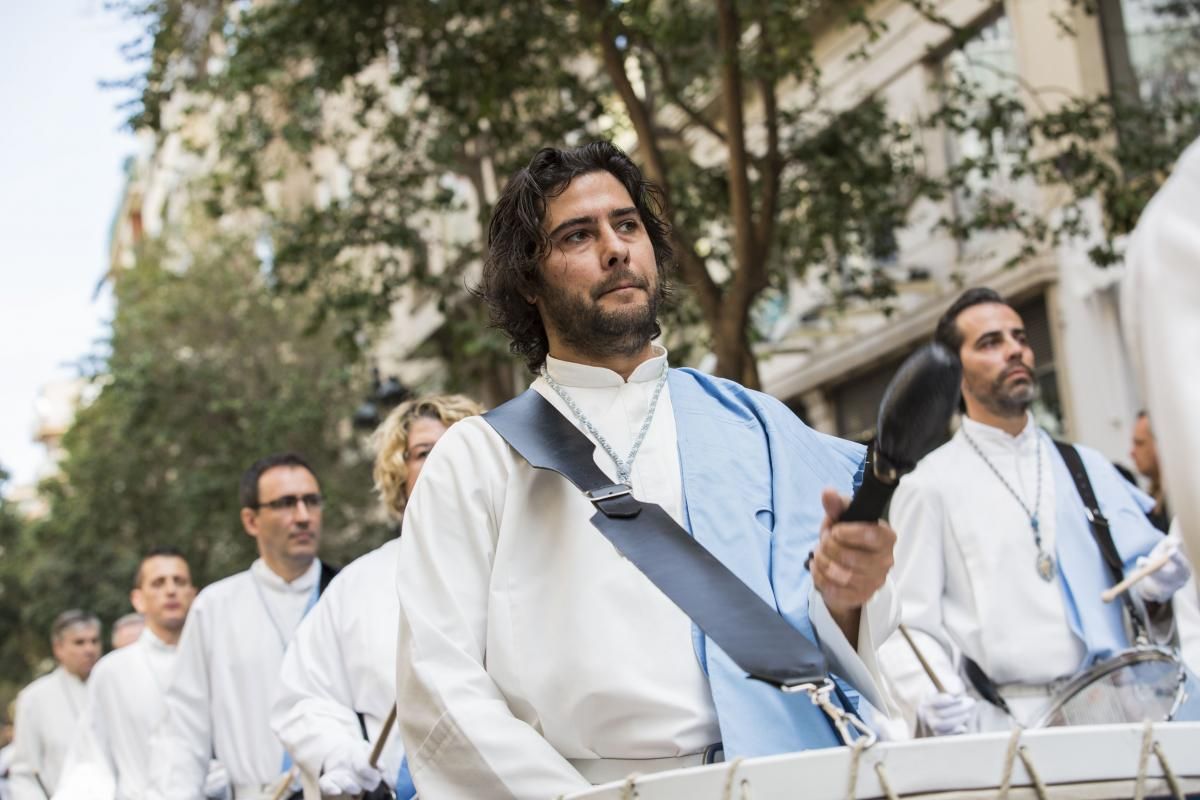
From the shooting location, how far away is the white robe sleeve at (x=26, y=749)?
37.6 feet

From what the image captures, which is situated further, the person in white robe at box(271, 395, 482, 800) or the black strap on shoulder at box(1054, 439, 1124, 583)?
the black strap on shoulder at box(1054, 439, 1124, 583)

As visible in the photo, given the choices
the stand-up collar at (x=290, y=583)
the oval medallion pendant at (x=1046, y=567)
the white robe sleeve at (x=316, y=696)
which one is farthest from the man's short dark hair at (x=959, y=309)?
the stand-up collar at (x=290, y=583)

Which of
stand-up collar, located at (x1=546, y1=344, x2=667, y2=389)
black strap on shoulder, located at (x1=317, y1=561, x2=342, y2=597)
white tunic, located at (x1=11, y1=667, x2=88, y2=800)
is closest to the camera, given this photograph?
stand-up collar, located at (x1=546, y1=344, x2=667, y2=389)

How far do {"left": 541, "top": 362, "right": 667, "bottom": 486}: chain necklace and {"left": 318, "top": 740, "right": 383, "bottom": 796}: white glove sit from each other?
2.09 metres

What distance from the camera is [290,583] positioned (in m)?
7.73

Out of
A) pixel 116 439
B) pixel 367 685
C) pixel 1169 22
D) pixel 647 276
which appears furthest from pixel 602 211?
pixel 116 439

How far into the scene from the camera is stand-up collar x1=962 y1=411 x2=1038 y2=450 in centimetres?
665

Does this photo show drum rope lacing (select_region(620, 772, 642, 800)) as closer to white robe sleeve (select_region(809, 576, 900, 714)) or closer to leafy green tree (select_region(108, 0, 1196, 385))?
white robe sleeve (select_region(809, 576, 900, 714))

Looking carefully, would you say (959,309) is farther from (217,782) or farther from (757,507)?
(217,782)

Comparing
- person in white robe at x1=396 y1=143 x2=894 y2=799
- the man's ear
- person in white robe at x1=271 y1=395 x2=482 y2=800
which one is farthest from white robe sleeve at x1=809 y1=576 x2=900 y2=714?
the man's ear

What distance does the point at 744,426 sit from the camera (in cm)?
385

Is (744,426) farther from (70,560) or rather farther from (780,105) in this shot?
(70,560)

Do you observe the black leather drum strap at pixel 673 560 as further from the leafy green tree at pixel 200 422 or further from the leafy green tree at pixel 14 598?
the leafy green tree at pixel 14 598

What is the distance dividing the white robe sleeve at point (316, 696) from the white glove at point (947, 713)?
195 cm
